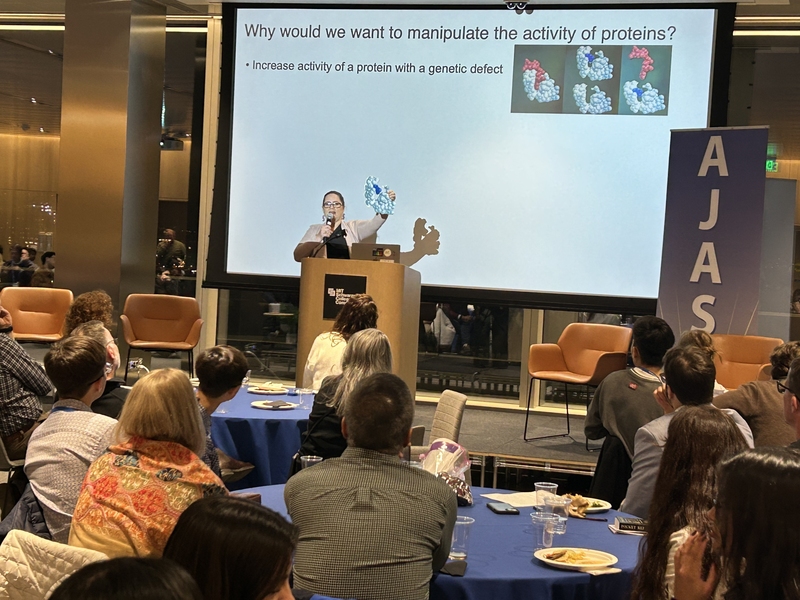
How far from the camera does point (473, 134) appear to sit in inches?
327

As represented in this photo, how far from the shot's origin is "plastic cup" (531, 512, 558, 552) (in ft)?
9.10

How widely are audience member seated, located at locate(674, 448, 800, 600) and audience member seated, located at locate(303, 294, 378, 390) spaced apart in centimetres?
393

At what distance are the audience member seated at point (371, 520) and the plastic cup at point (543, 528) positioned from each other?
15.4 inches

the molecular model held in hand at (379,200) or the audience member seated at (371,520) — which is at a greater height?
the molecular model held in hand at (379,200)

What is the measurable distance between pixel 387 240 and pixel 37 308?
345 cm

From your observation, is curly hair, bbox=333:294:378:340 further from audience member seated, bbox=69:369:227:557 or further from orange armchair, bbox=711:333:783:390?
audience member seated, bbox=69:369:227:557

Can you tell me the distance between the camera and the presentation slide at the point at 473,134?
7961 mm

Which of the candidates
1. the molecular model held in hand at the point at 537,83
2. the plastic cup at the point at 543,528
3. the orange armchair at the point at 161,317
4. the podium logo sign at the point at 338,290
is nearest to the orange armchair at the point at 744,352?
the podium logo sign at the point at 338,290

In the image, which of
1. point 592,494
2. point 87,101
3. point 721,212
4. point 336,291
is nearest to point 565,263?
point 721,212

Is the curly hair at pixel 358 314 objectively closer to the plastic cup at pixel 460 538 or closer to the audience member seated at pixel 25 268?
the plastic cup at pixel 460 538

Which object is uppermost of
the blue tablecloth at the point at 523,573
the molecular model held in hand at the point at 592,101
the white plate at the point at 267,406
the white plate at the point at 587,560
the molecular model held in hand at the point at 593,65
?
the molecular model held in hand at the point at 593,65

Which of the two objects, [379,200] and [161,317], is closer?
[379,200]

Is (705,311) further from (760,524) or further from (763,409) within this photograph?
(760,524)

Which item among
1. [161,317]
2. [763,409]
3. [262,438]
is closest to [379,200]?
[161,317]
